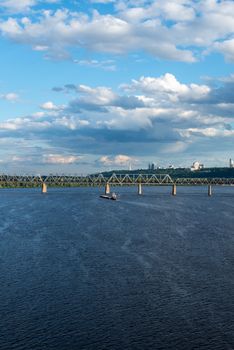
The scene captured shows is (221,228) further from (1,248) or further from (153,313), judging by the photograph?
(153,313)

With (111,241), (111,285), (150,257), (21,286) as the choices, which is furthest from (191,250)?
(21,286)

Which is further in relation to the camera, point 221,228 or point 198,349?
point 221,228

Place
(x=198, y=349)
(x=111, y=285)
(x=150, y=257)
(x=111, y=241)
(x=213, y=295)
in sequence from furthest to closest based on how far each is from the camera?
(x=111, y=241)
(x=150, y=257)
(x=111, y=285)
(x=213, y=295)
(x=198, y=349)

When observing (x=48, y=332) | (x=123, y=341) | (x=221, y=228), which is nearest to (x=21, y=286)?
(x=48, y=332)

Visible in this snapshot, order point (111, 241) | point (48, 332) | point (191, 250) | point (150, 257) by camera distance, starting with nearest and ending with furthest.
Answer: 1. point (48, 332)
2. point (150, 257)
3. point (191, 250)
4. point (111, 241)

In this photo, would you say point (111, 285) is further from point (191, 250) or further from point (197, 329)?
point (191, 250)

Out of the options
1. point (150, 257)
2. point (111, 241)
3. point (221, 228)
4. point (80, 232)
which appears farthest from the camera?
point (221, 228)
